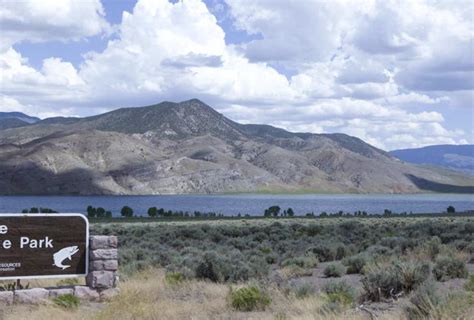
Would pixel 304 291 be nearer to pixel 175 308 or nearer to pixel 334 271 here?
pixel 175 308

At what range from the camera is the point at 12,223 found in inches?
551

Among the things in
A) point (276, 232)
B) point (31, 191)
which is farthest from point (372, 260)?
point (31, 191)

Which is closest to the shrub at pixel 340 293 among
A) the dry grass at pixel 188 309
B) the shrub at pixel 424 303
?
the dry grass at pixel 188 309

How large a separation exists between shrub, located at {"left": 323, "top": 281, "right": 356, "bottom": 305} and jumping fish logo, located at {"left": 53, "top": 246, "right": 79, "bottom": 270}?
5.10 m

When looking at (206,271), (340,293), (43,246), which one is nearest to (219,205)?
(206,271)

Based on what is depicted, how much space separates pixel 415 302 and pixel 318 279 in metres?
7.93

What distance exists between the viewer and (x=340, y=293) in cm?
1327

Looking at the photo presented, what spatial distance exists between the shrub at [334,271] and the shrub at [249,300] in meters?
6.03

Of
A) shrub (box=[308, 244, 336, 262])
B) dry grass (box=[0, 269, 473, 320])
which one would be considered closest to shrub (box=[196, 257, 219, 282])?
dry grass (box=[0, 269, 473, 320])

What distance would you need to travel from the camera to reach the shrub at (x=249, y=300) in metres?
13.1

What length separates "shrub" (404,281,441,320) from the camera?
10406mm

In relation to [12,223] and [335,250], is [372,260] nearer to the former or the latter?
[335,250]

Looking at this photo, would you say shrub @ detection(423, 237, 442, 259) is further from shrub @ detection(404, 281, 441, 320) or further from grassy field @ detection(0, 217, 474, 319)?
shrub @ detection(404, 281, 441, 320)

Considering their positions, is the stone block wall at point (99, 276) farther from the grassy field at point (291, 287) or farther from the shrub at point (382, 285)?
the shrub at point (382, 285)
